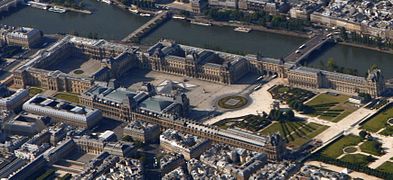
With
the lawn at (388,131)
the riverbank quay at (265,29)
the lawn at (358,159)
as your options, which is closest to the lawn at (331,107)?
the lawn at (388,131)

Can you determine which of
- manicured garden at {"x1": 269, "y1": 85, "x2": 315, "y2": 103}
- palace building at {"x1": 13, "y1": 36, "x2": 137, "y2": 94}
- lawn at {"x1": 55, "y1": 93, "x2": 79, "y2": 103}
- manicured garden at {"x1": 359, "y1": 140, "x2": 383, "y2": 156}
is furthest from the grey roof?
manicured garden at {"x1": 359, "y1": 140, "x2": 383, "y2": 156}

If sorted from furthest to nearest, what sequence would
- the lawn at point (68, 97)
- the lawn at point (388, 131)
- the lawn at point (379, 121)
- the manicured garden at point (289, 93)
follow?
1. the lawn at point (68, 97)
2. the manicured garden at point (289, 93)
3. the lawn at point (379, 121)
4. the lawn at point (388, 131)

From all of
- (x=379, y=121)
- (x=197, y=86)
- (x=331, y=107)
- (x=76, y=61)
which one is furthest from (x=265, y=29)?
(x=379, y=121)

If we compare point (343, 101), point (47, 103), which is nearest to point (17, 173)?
point (47, 103)

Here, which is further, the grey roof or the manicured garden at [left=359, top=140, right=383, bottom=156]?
the grey roof

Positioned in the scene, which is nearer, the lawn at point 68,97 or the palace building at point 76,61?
the lawn at point 68,97

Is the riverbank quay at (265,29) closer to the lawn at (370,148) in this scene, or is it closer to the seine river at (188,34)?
the seine river at (188,34)

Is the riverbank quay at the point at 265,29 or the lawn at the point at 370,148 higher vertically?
the riverbank quay at the point at 265,29

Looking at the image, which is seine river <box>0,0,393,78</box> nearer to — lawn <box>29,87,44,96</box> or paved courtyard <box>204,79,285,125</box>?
paved courtyard <box>204,79,285,125</box>
